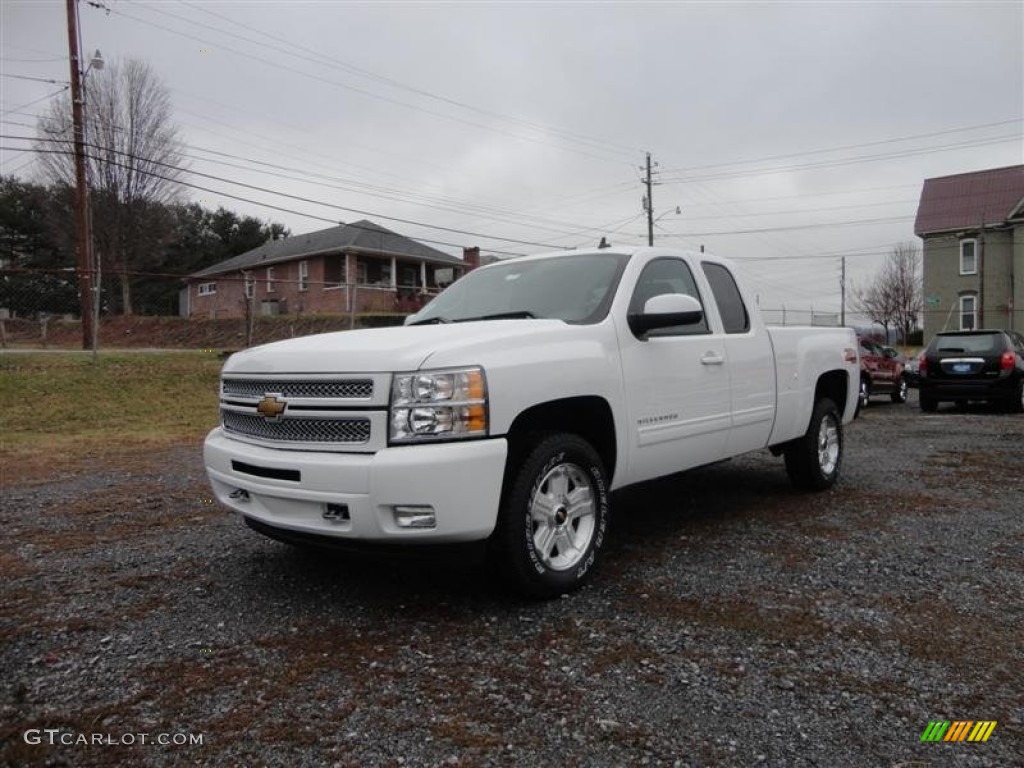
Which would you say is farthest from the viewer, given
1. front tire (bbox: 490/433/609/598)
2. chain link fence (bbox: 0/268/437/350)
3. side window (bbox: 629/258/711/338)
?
chain link fence (bbox: 0/268/437/350)

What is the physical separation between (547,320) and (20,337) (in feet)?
73.0

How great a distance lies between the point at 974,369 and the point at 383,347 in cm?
1242

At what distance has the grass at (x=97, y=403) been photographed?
29.4 feet

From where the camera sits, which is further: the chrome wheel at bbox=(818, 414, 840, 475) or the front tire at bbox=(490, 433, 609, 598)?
the chrome wheel at bbox=(818, 414, 840, 475)

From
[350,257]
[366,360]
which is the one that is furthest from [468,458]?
[350,257]

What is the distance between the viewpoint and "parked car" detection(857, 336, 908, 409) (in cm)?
1370

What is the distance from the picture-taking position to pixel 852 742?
2334 millimetres

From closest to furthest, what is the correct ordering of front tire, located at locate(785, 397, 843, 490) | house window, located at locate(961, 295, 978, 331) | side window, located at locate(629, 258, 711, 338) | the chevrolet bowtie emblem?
the chevrolet bowtie emblem
side window, located at locate(629, 258, 711, 338)
front tire, located at locate(785, 397, 843, 490)
house window, located at locate(961, 295, 978, 331)

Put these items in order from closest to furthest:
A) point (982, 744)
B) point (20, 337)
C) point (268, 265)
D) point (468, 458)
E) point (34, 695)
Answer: point (982, 744) < point (34, 695) < point (468, 458) < point (20, 337) < point (268, 265)

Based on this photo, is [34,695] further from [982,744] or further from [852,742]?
[982,744]

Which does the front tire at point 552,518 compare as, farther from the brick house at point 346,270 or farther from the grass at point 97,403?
the brick house at point 346,270

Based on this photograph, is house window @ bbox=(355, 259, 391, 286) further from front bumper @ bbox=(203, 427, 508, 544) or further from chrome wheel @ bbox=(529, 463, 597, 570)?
front bumper @ bbox=(203, 427, 508, 544)

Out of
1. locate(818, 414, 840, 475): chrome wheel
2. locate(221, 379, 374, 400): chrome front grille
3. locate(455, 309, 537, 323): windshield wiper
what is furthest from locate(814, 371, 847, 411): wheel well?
locate(221, 379, 374, 400): chrome front grille

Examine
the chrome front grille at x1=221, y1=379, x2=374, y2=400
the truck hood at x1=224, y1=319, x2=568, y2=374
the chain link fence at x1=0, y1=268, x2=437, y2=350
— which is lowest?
the chrome front grille at x1=221, y1=379, x2=374, y2=400
